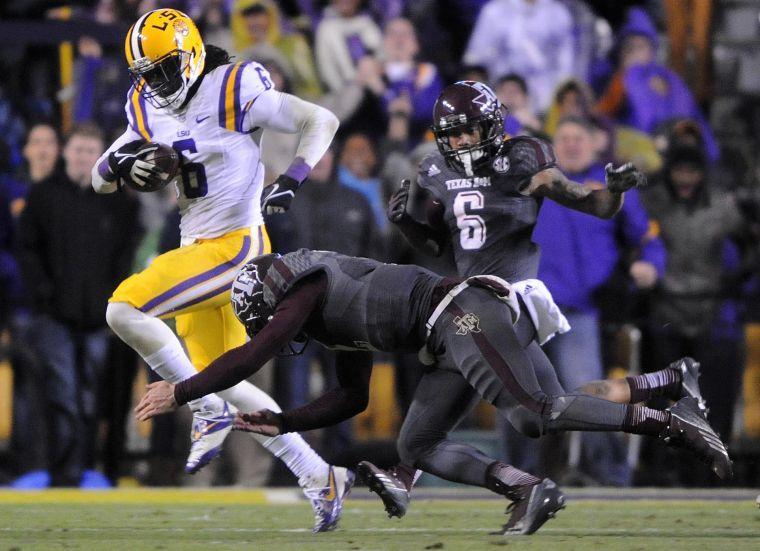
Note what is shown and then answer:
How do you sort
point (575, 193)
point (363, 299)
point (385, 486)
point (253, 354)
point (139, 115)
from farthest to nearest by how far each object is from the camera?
point (139, 115) → point (575, 193) → point (385, 486) → point (363, 299) → point (253, 354)

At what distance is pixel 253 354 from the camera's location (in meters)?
5.55

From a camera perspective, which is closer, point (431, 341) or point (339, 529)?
point (431, 341)

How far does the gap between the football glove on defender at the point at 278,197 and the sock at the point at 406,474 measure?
3.49 feet

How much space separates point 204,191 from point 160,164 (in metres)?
0.30

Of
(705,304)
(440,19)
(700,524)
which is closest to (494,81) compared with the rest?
(440,19)

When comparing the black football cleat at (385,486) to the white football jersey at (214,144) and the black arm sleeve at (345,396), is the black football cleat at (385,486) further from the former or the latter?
the white football jersey at (214,144)

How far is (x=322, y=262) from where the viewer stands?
5.75 meters

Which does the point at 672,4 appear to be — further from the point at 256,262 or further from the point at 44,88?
the point at 256,262

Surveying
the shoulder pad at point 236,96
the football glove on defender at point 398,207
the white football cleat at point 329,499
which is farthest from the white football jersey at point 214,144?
the white football cleat at point 329,499

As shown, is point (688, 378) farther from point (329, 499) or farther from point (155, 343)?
point (155, 343)

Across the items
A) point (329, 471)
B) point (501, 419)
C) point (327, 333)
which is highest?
point (327, 333)

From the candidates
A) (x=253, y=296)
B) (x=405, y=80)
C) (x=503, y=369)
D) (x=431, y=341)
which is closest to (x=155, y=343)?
(x=253, y=296)

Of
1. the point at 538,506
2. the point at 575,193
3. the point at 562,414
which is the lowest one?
the point at 538,506

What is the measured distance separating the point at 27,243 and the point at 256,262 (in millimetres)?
3310
